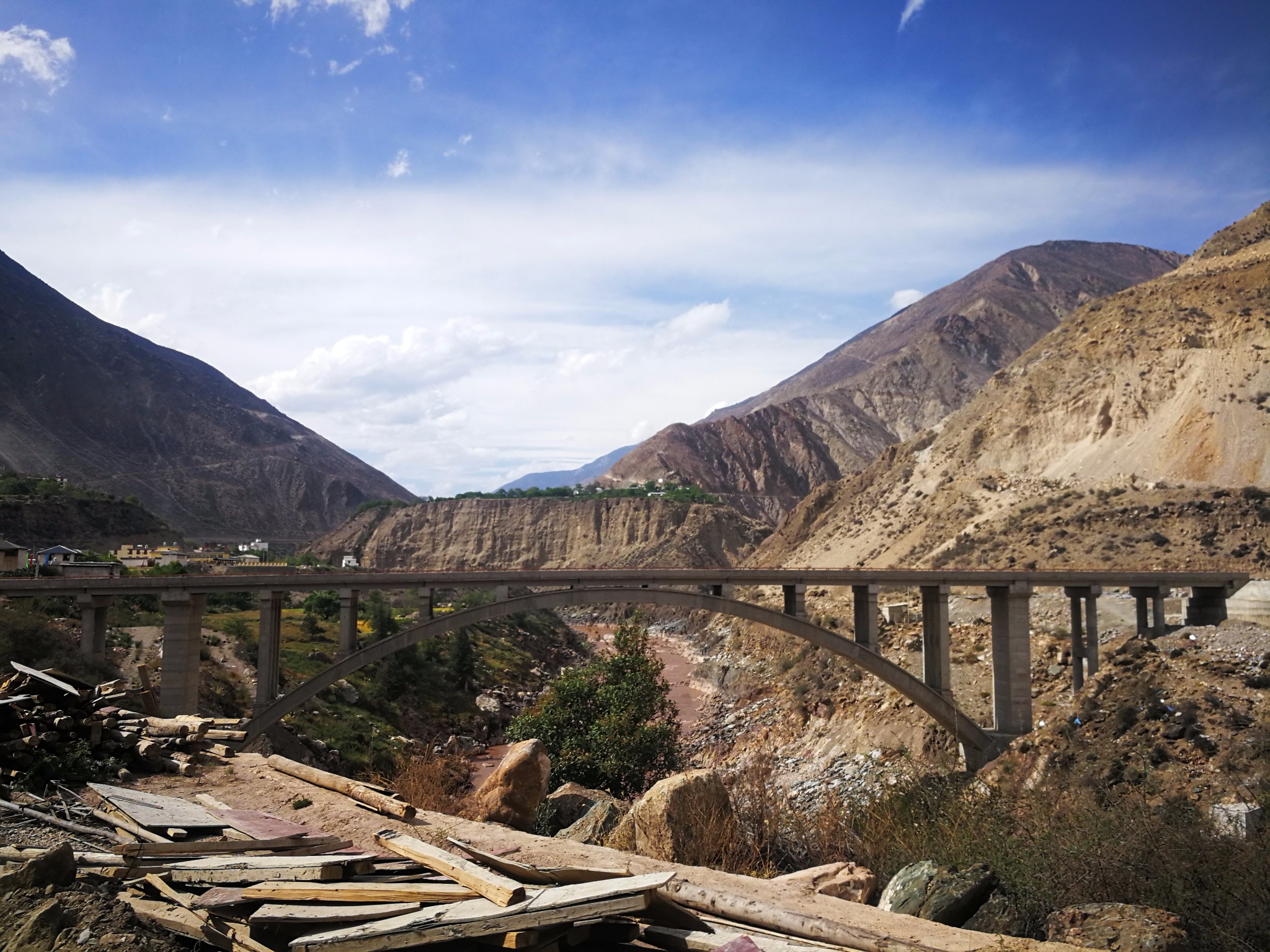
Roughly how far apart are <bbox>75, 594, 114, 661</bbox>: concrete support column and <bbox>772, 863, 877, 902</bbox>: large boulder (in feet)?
56.5

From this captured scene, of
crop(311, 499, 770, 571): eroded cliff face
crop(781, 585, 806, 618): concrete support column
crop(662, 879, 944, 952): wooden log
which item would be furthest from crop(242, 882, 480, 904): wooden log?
crop(311, 499, 770, 571): eroded cliff face

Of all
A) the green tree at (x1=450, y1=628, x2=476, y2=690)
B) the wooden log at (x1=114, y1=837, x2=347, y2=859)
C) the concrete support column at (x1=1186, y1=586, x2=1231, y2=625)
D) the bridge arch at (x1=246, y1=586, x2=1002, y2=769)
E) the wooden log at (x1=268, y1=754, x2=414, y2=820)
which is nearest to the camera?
the wooden log at (x1=114, y1=837, x2=347, y2=859)

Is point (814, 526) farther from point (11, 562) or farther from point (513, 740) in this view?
point (11, 562)

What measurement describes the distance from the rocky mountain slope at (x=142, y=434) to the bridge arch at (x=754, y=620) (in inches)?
3225

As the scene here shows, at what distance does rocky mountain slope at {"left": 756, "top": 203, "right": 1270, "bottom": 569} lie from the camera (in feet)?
119

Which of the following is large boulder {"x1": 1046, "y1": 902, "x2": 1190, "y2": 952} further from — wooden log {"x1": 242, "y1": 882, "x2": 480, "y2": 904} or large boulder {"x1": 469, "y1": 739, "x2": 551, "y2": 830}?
large boulder {"x1": 469, "y1": 739, "x2": 551, "y2": 830}

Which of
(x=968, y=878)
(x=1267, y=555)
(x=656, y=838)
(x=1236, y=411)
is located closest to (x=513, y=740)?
(x=656, y=838)

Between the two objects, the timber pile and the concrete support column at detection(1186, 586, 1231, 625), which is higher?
the timber pile

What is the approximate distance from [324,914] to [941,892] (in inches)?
196

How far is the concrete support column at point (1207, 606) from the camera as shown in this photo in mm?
26062

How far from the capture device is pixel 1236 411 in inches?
1618

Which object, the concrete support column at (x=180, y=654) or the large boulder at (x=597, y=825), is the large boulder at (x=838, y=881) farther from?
the concrete support column at (x=180, y=654)

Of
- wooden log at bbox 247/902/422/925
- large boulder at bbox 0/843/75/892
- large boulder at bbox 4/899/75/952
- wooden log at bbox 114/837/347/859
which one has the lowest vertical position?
wooden log at bbox 114/837/347/859

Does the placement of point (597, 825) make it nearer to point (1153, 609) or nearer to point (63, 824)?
point (63, 824)
